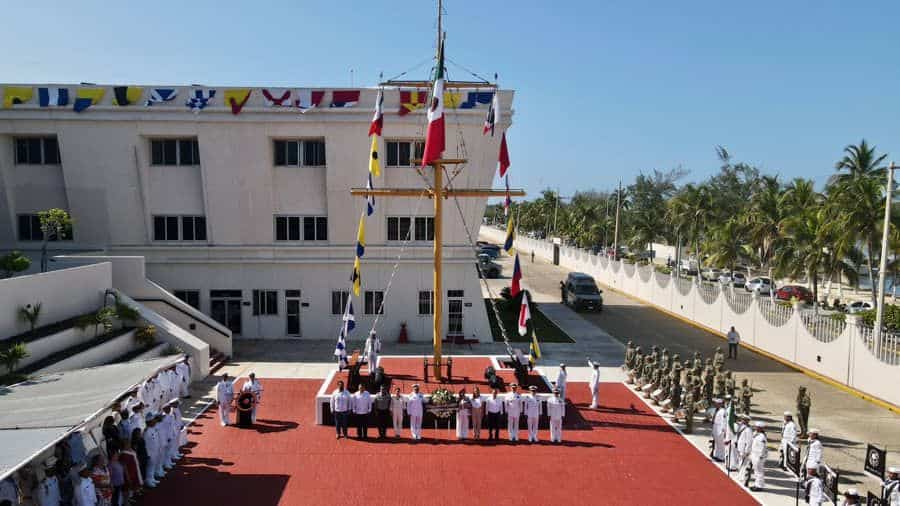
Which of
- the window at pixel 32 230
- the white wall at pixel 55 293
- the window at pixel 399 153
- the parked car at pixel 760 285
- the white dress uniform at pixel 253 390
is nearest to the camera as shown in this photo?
the white dress uniform at pixel 253 390

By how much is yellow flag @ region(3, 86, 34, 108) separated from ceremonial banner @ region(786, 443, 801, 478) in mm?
30422

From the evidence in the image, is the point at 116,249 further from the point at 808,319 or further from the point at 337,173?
the point at 808,319

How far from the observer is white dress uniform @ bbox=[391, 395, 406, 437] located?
57.0 feet

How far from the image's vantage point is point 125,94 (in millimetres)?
27828

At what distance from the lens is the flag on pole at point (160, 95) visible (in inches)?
1097

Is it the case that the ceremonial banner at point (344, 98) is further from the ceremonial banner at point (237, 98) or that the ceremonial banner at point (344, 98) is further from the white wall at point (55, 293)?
the white wall at point (55, 293)

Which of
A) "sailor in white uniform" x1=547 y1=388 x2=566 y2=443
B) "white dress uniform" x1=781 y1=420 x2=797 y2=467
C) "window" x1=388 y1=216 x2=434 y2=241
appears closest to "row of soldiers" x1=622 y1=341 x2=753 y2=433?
"white dress uniform" x1=781 y1=420 x2=797 y2=467

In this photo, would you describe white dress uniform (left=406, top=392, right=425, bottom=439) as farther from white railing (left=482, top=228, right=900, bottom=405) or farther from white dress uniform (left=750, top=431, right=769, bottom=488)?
white railing (left=482, top=228, right=900, bottom=405)

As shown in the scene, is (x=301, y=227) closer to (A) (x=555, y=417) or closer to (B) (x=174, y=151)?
(B) (x=174, y=151)

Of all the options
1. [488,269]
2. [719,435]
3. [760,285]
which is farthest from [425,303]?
[760,285]

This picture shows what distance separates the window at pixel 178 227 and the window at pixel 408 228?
8393 millimetres

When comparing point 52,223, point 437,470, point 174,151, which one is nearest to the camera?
point 437,470

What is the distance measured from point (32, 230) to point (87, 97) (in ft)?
22.1

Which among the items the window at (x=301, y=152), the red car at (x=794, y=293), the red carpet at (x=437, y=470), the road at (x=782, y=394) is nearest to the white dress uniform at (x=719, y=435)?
the red carpet at (x=437, y=470)
